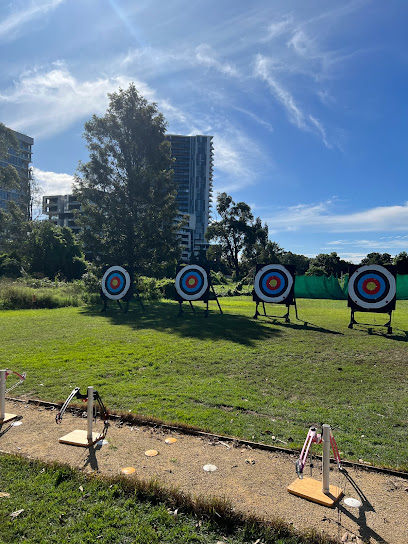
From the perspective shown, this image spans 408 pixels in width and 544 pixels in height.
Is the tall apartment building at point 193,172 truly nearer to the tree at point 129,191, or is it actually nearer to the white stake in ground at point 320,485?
the tree at point 129,191

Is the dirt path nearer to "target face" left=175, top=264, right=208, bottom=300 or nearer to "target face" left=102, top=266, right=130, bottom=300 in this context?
"target face" left=175, top=264, right=208, bottom=300

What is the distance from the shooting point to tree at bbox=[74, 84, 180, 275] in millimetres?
22953

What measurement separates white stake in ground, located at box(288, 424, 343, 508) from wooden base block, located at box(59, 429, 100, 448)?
1961 millimetres

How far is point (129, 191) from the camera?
23391 millimetres

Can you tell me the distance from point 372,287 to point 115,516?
1205 cm

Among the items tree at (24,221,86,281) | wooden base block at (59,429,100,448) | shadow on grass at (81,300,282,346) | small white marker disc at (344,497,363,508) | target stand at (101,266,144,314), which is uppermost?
tree at (24,221,86,281)

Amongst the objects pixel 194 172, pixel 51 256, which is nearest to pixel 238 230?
pixel 51 256

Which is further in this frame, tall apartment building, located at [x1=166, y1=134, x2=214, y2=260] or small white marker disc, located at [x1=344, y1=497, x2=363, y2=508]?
tall apartment building, located at [x1=166, y1=134, x2=214, y2=260]

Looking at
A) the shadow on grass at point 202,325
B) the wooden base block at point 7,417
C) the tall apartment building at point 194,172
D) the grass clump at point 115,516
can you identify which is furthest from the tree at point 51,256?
the tall apartment building at point 194,172

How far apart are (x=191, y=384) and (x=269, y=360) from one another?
2409 mm

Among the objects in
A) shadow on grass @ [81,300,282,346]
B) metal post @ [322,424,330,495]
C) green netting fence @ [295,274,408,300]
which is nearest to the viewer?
metal post @ [322,424,330,495]

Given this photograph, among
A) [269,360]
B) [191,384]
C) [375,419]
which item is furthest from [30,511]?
[269,360]

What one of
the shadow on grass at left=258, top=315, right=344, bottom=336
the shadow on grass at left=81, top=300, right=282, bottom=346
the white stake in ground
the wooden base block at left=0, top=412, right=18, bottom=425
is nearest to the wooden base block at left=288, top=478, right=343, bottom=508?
the white stake in ground

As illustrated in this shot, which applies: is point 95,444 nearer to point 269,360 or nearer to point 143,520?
point 143,520
